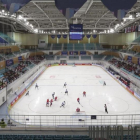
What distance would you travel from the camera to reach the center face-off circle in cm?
1443

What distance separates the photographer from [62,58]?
49469 millimetres

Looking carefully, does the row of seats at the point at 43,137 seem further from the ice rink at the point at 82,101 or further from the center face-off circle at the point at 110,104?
the center face-off circle at the point at 110,104

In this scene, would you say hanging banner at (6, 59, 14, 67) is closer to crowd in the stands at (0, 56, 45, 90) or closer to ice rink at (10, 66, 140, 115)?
crowd in the stands at (0, 56, 45, 90)

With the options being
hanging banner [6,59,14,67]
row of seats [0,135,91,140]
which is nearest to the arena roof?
hanging banner [6,59,14,67]

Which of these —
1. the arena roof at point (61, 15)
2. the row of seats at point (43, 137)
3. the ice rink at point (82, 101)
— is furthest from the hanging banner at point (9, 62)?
the row of seats at point (43, 137)

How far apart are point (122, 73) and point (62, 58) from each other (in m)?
24.0

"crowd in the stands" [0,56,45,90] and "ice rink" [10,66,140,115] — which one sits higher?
"crowd in the stands" [0,56,45,90]

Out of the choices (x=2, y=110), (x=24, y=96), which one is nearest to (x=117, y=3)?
(x=2, y=110)

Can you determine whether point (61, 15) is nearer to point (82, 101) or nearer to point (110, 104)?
point (82, 101)

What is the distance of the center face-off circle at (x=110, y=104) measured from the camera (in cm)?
1443

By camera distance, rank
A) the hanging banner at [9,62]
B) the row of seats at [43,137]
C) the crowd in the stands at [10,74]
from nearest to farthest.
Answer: the row of seats at [43,137] → the crowd in the stands at [10,74] → the hanging banner at [9,62]

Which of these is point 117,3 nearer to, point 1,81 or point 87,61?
point 1,81

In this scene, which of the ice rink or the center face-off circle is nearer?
the ice rink

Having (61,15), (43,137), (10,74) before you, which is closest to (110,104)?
(43,137)
